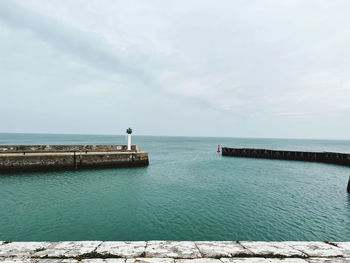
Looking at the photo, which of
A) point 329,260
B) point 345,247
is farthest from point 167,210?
point 329,260

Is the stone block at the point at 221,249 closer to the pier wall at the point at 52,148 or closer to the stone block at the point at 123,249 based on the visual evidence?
the stone block at the point at 123,249

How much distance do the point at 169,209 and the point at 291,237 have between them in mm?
6434

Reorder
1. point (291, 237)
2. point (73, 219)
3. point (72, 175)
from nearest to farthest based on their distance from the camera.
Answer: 1. point (291, 237)
2. point (73, 219)
3. point (72, 175)

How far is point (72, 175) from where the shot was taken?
65.7ft

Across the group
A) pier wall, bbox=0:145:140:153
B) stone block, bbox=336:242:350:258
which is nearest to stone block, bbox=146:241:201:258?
stone block, bbox=336:242:350:258

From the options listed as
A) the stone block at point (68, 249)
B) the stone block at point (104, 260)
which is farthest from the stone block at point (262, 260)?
the stone block at point (68, 249)

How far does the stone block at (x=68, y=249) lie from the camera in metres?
3.64

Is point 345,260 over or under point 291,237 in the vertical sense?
over

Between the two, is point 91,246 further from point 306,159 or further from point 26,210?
point 306,159

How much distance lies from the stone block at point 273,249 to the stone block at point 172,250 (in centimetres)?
126

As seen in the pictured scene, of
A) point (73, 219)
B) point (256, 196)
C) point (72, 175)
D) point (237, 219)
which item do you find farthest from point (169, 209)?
point (72, 175)

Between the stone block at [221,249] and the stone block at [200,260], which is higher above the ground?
the stone block at [200,260]

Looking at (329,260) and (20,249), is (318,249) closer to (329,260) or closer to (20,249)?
(329,260)

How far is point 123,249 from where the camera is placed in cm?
394
